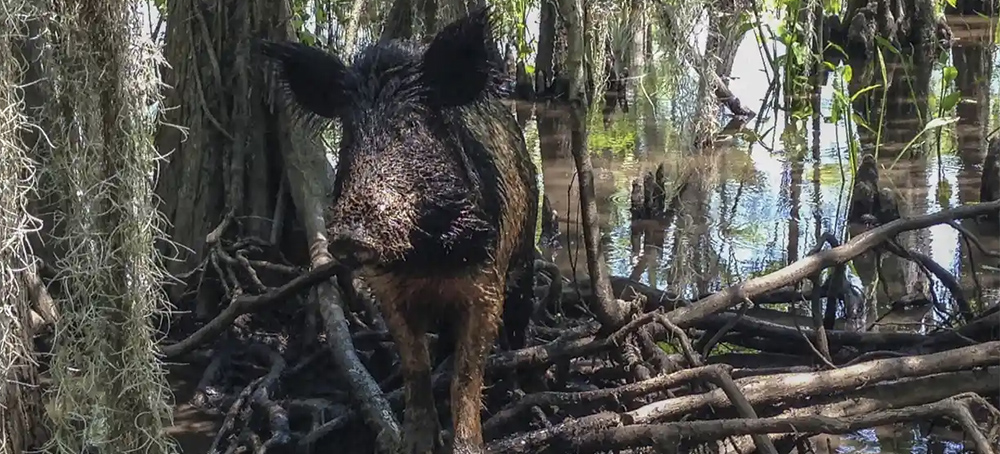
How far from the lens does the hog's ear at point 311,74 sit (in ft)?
13.4

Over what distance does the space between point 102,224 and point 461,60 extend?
4.20ft

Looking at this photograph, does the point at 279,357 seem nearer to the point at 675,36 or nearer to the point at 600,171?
the point at 675,36

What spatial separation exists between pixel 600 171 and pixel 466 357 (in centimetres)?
589

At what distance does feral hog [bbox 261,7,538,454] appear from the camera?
149 inches

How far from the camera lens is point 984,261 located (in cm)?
672

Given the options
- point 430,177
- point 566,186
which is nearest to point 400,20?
point 430,177

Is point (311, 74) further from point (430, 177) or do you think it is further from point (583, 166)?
point (583, 166)

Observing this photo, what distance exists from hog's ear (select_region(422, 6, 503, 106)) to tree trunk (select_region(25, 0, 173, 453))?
3.04 feet

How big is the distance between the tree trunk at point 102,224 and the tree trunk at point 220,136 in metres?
2.15

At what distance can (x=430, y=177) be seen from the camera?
3.81 m

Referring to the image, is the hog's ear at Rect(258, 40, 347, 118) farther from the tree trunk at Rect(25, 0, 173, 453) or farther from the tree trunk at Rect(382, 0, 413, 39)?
the tree trunk at Rect(382, 0, 413, 39)

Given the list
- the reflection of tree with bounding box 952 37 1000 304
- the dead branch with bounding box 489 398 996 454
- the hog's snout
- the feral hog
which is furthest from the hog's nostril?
the reflection of tree with bounding box 952 37 1000 304

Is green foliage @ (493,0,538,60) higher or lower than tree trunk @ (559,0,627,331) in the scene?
higher

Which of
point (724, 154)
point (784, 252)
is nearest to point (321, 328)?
point (784, 252)
